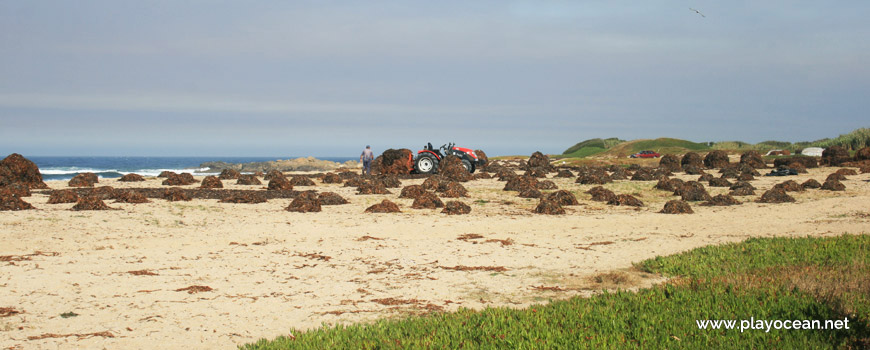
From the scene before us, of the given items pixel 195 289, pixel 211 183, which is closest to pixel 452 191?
pixel 211 183

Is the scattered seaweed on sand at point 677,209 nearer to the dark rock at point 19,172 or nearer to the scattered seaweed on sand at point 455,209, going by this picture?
the scattered seaweed on sand at point 455,209

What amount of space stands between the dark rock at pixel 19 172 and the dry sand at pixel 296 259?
454 centimetres

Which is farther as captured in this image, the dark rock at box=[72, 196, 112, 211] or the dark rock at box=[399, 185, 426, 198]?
the dark rock at box=[399, 185, 426, 198]

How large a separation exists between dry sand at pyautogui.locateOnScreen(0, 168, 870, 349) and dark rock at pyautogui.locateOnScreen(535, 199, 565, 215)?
0.52 m

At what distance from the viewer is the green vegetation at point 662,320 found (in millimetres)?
5656

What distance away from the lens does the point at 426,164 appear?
112 feet

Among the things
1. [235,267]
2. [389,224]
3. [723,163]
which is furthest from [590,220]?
[723,163]

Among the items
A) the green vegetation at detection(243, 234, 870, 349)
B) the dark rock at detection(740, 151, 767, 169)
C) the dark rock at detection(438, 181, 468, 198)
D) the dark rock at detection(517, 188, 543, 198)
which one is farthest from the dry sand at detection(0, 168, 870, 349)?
the dark rock at detection(740, 151, 767, 169)

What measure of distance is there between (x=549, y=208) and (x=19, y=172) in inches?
822

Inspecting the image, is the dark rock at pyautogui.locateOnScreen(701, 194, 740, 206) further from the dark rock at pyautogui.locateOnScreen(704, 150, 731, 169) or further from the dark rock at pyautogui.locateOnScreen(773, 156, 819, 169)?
the dark rock at pyautogui.locateOnScreen(704, 150, 731, 169)

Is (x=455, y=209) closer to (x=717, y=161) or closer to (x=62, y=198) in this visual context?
(x=62, y=198)

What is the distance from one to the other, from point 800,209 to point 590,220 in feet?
22.3

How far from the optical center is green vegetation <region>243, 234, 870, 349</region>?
5.66 metres

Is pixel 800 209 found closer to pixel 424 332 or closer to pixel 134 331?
pixel 424 332
